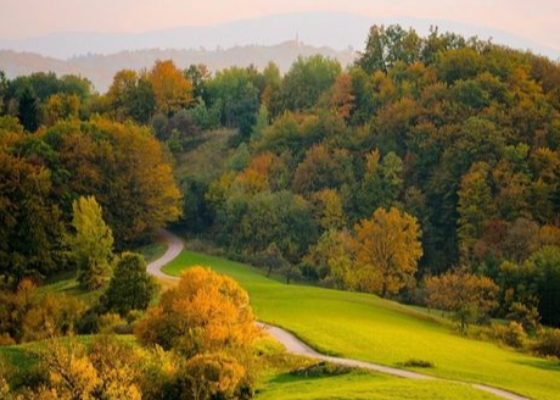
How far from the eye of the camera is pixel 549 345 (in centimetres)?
5172

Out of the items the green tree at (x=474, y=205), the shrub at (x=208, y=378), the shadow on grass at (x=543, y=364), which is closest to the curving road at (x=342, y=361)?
the shrub at (x=208, y=378)

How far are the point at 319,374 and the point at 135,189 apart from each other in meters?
53.1

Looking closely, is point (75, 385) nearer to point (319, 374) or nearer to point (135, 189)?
point (319, 374)

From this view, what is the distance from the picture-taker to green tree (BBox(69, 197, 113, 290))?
6581cm

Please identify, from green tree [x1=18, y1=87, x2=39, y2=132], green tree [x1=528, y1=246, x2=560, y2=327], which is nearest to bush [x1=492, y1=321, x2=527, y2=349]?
green tree [x1=528, y1=246, x2=560, y2=327]

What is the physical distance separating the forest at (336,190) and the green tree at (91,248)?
14cm

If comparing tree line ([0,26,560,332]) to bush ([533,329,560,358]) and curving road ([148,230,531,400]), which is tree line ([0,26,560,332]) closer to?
bush ([533,329,560,358])

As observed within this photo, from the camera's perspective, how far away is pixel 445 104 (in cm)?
9681

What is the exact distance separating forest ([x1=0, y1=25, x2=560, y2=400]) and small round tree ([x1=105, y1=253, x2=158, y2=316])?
104 millimetres

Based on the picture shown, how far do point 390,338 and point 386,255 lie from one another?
28.1 meters

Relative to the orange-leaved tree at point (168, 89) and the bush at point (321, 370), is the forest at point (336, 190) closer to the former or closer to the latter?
the orange-leaved tree at point (168, 89)

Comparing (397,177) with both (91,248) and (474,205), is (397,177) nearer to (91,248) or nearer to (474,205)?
(474,205)

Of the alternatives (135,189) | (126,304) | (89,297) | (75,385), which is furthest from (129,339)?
(135,189)

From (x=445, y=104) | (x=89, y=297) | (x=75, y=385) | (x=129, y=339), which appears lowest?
(x=89, y=297)
